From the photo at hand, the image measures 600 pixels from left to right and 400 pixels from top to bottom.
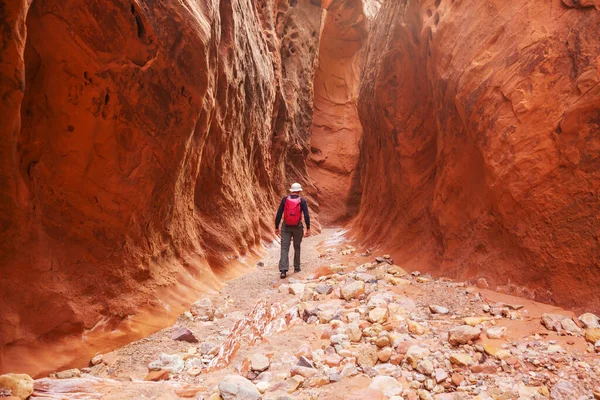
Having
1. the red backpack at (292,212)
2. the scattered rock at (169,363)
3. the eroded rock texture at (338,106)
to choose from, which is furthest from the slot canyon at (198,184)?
the eroded rock texture at (338,106)

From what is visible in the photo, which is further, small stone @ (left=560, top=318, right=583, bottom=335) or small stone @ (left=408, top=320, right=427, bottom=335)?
small stone @ (left=408, top=320, right=427, bottom=335)

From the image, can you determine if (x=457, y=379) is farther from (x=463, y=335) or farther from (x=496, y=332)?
(x=496, y=332)

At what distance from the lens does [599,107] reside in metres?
3.14

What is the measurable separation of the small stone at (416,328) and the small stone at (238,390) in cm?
134

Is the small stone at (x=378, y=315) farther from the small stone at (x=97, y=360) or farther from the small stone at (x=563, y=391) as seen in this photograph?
the small stone at (x=97, y=360)

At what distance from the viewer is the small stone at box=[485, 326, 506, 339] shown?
2611 millimetres

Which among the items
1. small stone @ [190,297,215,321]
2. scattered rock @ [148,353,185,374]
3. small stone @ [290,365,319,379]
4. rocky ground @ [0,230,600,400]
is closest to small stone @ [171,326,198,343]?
rocky ground @ [0,230,600,400]

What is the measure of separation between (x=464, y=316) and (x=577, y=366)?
3.48ft

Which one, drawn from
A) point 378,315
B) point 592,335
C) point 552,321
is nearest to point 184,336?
point 378,315

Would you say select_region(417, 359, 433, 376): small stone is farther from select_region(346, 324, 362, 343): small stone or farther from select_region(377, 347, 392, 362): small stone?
select_region(346, 324, 362, 343): small stone

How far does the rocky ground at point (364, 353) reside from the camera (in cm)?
214

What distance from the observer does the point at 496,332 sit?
2643 mm

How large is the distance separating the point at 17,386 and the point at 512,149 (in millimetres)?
4704

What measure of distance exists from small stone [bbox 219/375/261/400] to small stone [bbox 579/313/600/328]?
2.44 metres
